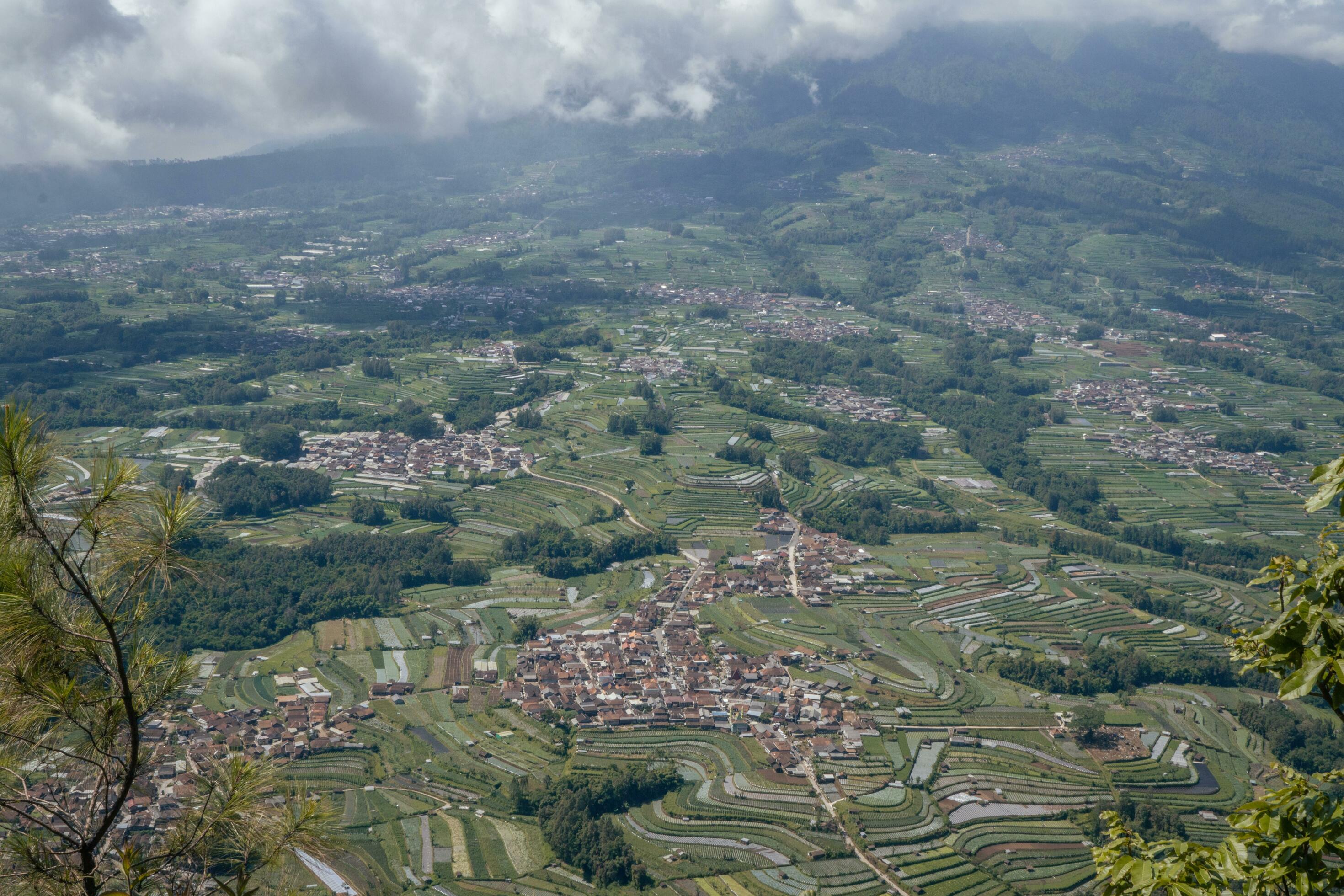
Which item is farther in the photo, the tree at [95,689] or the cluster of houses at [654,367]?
the cluster of houses at [654,367]

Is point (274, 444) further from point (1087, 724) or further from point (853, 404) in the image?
point (1087, 724)

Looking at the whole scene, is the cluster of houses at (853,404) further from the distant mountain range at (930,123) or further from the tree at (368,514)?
the distant mountain range at (930,123)

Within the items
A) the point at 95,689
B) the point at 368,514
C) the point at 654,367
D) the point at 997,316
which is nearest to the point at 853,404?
the point at 654,367

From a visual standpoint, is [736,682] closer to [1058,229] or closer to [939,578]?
[939,578]

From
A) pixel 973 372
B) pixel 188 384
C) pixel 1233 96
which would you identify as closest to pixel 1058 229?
pixel 973 372

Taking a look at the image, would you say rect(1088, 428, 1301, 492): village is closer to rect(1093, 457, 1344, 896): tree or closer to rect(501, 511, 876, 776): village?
rect(501, 511, 876, 776): village

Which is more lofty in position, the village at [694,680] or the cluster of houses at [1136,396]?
the cluster of houses at [1136,396]

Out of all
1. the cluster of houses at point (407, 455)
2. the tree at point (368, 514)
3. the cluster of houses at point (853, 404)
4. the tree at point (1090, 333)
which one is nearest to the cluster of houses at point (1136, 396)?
the tree at point (1090, 333)

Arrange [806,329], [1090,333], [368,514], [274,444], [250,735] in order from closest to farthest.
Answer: [250,735], [368,514], [274,444], [806,329], [1090,333]
